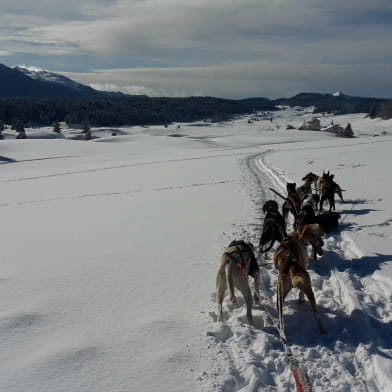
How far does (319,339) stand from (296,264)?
0.97 metres

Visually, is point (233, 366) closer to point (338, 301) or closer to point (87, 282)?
point (338, 301)

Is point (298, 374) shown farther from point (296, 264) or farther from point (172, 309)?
point (172, 309)

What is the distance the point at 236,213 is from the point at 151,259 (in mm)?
4825

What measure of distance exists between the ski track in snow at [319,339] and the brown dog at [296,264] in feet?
1.10

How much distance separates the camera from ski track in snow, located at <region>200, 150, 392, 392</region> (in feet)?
13.9

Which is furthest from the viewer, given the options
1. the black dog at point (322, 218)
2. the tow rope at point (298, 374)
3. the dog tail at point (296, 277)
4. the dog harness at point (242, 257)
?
the black dog at point (322, 218)

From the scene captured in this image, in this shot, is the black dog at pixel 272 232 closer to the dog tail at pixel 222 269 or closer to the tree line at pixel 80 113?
the dog tail at pixel 222 269

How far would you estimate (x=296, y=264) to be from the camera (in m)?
5.23

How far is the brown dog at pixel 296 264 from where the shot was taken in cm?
509

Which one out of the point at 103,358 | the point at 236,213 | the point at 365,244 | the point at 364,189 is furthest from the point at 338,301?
the point at 364,189

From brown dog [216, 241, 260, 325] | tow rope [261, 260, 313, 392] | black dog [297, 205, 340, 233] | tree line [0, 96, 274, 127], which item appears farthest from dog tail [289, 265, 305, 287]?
tree line [0, 96, 274, 127]

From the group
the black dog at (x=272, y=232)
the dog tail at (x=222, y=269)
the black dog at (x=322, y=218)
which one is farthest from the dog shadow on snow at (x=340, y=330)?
the black dog at (x=322, y=218)

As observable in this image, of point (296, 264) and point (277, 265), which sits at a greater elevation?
point (296, 264)

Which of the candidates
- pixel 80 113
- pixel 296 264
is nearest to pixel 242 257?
pixel 296 264
